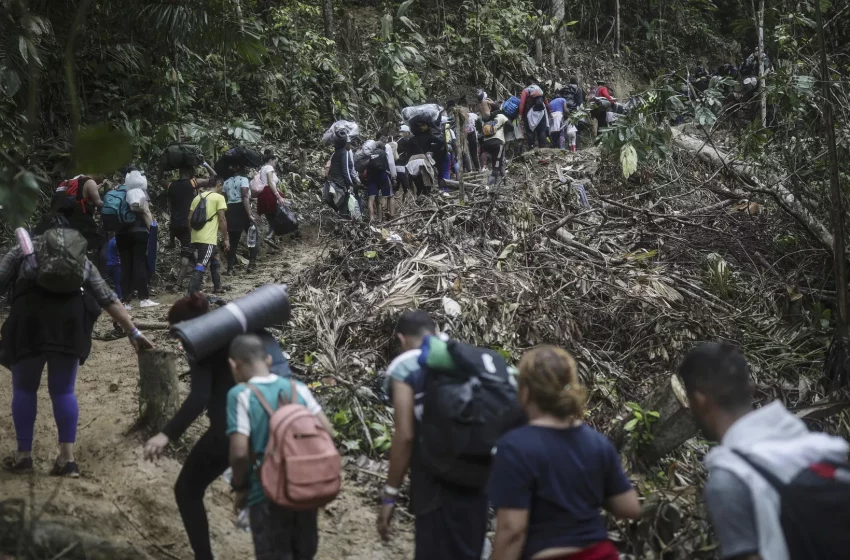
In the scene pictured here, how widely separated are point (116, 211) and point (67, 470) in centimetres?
435

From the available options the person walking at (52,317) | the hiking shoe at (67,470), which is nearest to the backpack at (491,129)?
the person walking at (52,317)

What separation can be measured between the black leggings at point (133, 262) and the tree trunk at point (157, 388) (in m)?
3.63

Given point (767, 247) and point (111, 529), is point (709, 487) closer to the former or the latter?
point (111, 529)

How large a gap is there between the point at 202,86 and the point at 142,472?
1232 centimetres

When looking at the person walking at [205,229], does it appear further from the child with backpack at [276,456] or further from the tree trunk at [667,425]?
the child with backpack at [276,456]

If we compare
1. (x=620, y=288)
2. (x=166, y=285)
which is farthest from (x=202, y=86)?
(x=620, y=288)

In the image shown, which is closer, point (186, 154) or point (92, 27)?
point (186, 154)

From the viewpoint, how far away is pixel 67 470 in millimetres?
5277

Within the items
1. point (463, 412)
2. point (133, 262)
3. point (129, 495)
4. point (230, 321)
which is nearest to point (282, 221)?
point (133, 262)

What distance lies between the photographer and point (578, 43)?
2700 cm

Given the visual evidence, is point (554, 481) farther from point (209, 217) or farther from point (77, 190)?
point (77, 190)

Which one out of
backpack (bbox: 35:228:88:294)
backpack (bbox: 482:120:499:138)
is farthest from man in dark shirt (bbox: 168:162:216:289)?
backpack (bbox: 482:120:499:138)

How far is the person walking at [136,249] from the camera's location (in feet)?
29.9

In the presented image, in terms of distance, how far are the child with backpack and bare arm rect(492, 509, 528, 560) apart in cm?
84
